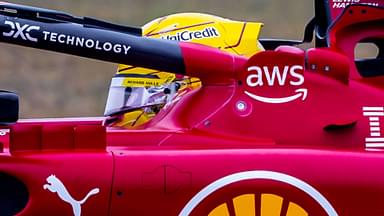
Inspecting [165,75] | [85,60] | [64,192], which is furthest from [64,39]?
[85,60]

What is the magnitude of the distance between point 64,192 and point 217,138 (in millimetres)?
645

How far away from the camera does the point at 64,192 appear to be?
387 centimetres

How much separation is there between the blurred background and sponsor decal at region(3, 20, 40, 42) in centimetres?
902

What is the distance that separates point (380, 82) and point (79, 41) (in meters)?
1.21

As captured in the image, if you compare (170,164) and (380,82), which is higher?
(380,82)

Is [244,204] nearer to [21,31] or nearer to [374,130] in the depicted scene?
[374,130]

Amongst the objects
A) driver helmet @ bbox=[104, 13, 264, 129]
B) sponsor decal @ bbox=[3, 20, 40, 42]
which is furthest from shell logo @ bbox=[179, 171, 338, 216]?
driver helmet @ bbox=[104, 13, 264, 129]

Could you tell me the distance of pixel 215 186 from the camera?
3.93m

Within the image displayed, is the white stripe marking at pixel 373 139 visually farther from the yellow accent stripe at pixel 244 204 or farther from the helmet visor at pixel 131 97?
the helmet visor at pixel 131 97

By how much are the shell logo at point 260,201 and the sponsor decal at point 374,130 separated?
43 centimetres

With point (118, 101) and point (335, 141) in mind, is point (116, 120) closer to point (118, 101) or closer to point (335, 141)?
point (118, 101)

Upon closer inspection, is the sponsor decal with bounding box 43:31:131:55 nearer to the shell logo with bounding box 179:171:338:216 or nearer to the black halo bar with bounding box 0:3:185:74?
the black halo bar with bounding box 0:3:185:74

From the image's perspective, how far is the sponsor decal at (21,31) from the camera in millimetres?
4246

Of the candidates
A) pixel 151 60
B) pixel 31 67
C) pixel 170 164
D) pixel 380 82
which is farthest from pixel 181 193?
pixel 31 67
